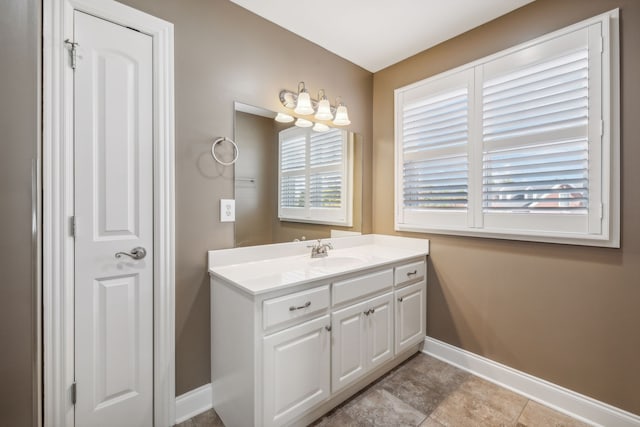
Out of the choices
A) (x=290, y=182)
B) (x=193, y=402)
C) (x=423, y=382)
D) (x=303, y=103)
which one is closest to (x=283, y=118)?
(x=303, y=103)

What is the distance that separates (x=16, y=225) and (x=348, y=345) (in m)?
1.63

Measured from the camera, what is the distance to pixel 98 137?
1337 millimetres

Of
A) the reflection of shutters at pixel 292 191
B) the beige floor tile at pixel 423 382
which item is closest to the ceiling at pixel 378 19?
the reflection of shutters at pixel 292 191

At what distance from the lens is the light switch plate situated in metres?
1.74

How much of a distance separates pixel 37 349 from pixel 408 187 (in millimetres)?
2421

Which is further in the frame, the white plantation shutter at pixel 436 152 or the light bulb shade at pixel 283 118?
the white plantation shutter at pixel 436 152

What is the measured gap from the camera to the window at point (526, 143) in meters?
1.54

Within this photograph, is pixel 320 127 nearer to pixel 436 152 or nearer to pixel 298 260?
pixel 436 152

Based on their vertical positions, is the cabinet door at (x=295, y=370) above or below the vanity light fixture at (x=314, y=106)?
below

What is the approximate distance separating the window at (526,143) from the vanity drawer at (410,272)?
1.05ft

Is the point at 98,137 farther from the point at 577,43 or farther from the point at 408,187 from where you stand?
the point at 577,43

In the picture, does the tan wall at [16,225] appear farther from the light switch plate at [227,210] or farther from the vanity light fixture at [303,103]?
the vanity light fixture at [303,103]

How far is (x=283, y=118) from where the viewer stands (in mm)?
2027

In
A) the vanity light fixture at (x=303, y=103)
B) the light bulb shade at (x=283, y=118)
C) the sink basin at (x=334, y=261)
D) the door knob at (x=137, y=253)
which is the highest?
the vanity light fixture at (x=303, y=103)
